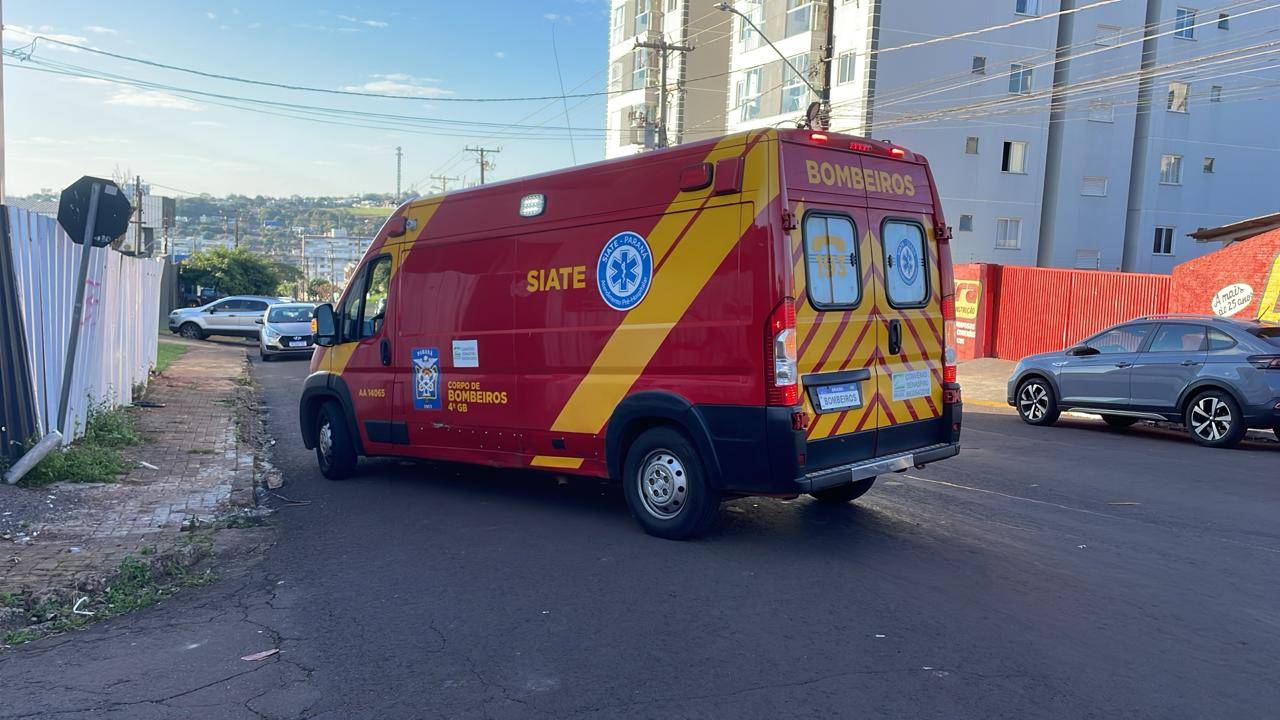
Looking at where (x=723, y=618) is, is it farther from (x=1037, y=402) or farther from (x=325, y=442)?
(x=1037, y=402)

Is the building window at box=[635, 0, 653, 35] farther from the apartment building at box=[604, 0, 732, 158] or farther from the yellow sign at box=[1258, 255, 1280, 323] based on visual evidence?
the yellow sign at box=[1258, 255, 1280, 323]

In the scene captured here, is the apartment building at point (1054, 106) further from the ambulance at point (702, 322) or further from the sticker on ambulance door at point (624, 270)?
the sticker on ambulance door at point (624, 270)

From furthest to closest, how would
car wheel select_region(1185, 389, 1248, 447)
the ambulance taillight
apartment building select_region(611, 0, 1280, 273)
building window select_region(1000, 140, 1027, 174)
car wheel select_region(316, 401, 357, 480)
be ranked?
building window select_region(1000, 140, 1027, 174) < apartment building select_region(611, 0, 1280, 273) < car wheel select_region(1185, 389, 1248, 447) < car wheel select_region(316, 401, 357, 480) < the ambulance taillight

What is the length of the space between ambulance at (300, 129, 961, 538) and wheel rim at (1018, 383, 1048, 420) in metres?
7.15

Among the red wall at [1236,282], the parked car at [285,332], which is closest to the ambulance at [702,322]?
the red wall at [1236,282]

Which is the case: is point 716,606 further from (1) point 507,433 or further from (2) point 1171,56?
(2) point 1171,56

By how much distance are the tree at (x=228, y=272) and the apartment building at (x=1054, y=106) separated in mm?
24465

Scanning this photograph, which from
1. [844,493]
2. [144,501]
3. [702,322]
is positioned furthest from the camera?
[144,501]

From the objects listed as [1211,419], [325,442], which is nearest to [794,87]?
[1211,419]

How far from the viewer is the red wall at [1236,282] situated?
1616 centimetres

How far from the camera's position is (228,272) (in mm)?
44844

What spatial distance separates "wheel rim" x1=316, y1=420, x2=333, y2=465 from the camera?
9602mm

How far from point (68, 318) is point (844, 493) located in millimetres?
7839

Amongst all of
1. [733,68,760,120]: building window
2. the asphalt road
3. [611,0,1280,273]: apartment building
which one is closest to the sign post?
the asphalt road
